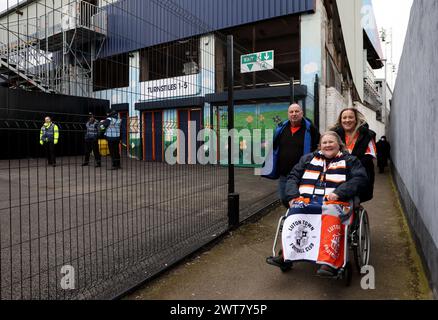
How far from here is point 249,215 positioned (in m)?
5.66

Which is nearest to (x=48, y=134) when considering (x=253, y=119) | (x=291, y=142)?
(x=291, y=142)

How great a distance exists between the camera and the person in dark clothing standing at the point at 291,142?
166 inches

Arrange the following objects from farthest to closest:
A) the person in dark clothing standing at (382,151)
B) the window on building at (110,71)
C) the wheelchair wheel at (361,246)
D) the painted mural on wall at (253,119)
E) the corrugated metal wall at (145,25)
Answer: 1. the person in dark clothing standing at (382,151)
2. the painted mural on wall at (253,119)
3. the corrugated metal wall at (145,25)
4. the window on building at (110,71)
5. the wheelchair wheel at (361,246)

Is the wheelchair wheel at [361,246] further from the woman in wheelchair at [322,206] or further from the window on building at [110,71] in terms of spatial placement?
the window on building at [110,71]

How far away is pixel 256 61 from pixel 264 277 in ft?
28.9

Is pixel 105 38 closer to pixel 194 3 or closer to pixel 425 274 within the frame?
pixel 425 274

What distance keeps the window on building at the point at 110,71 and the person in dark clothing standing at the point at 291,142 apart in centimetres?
203

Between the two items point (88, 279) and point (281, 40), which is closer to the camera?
point (88, 279)

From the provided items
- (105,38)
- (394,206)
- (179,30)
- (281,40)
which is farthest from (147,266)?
(281,40)

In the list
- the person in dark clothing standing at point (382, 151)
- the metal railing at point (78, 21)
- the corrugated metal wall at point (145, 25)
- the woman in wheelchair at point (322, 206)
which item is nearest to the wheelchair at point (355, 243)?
the woman in wheelchair at point (322, 206)

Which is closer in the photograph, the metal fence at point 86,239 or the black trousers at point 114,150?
the metal fence at point 86,239

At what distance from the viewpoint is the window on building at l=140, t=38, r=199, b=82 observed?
419 centimetres
